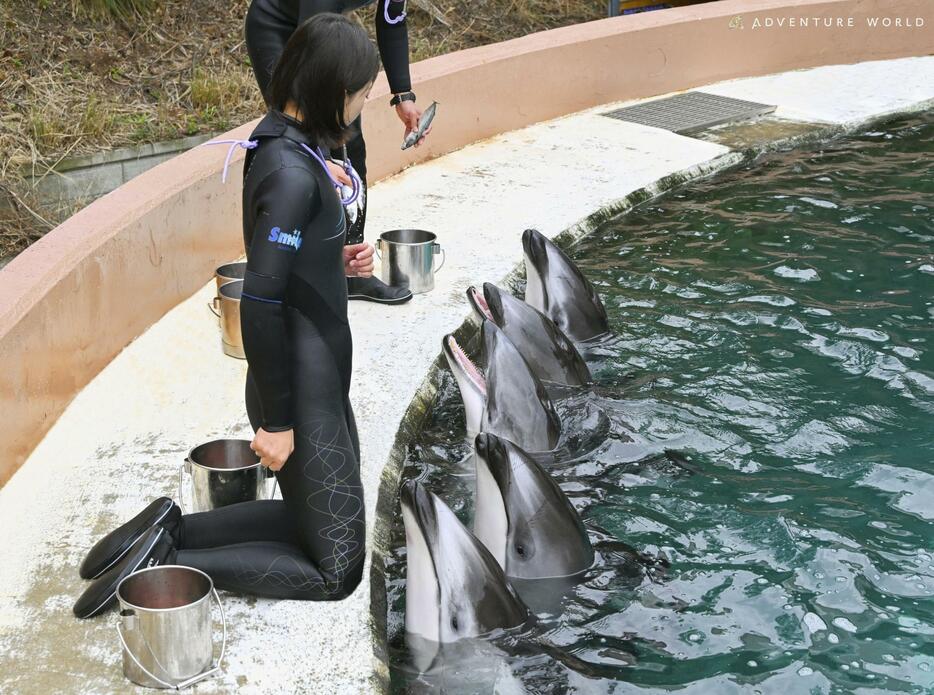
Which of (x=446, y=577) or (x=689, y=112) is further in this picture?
(x=689, y=112)

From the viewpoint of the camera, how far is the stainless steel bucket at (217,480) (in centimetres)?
335

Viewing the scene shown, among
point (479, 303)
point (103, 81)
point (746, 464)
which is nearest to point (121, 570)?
point (479, 303)

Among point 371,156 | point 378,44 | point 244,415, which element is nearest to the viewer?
point 244,415

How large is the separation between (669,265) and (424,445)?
91.5 inches

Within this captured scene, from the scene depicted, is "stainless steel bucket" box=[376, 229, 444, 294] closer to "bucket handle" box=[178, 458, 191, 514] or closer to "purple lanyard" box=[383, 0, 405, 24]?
"purple lanyard" box=[383, 0, 405, 24]

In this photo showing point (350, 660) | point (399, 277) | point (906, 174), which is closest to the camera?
point (350, 660)

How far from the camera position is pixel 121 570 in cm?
292

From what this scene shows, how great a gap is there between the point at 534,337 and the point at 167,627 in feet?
7.88

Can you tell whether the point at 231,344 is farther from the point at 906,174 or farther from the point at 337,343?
the point at 906,174

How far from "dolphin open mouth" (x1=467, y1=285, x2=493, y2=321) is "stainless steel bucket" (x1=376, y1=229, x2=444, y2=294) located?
16.0 inches

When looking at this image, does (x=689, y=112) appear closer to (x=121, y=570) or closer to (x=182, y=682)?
(x=121, y=570)

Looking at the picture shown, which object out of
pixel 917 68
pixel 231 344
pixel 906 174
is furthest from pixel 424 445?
pixel 917 68

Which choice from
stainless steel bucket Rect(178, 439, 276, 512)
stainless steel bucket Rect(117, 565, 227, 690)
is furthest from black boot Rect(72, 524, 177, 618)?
stainless steel bucket Rect(178, 439, 276, 512)

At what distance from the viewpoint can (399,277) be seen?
5.25m
